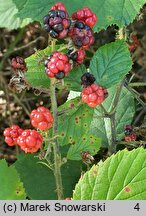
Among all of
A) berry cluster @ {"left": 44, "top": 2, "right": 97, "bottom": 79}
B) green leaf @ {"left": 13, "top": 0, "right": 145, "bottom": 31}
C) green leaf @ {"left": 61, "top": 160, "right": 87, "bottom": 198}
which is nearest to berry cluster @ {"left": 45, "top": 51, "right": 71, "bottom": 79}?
berry cluster @ {"left": 44, "top": 2, "right": 97, "bottom": 79}

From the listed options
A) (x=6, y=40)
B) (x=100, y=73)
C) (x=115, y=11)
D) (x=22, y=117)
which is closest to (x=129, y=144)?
(x=100, y=73)

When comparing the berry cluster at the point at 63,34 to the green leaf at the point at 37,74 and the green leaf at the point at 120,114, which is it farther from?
the green leaf at the point at 120,114

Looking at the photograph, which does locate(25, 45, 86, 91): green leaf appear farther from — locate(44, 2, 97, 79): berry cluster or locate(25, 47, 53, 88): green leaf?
locate(44, 2, 97, 79): berry cluster

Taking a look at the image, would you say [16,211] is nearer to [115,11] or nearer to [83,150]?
[83,150]

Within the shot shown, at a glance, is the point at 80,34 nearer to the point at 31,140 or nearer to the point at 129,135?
the point at 31,140

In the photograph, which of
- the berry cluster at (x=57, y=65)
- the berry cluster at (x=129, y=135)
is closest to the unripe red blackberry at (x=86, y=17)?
the berry cluster at (x=57, y=65)
